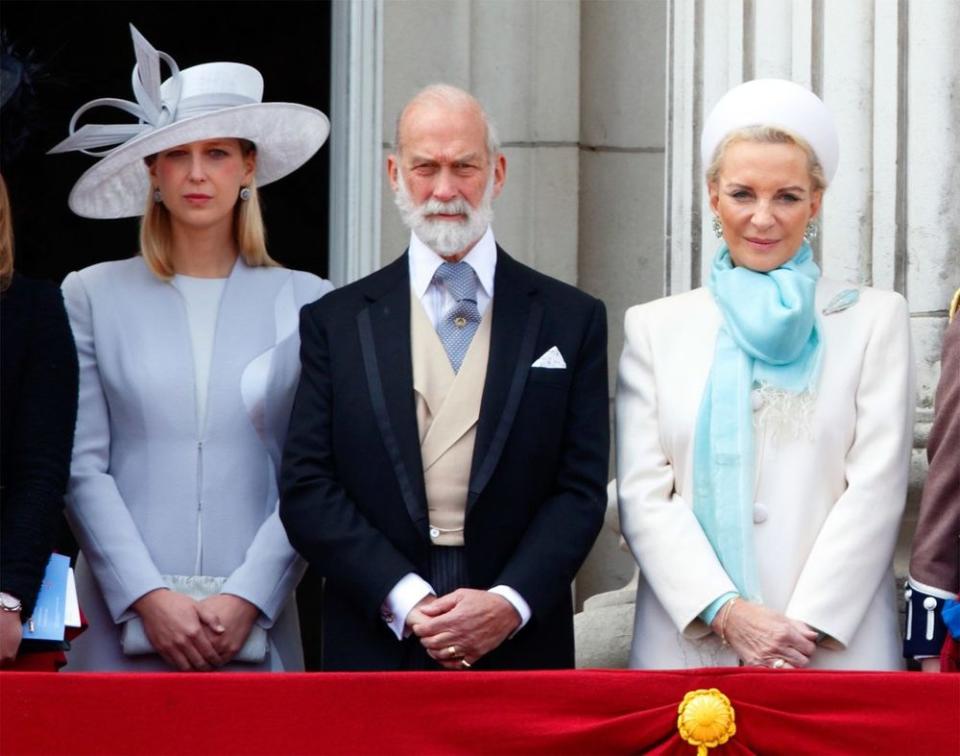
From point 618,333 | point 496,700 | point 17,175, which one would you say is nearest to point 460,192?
point 496,700

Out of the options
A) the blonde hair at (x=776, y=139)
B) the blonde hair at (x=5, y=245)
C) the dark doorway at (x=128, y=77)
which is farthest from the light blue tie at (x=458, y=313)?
the dark doorway at (x=128, y=77)

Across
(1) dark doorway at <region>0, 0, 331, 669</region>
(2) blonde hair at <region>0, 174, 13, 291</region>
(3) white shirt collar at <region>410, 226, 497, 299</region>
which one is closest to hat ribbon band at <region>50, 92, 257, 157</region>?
(2) blonde hair at <region>0, 174, 13, 291</region>

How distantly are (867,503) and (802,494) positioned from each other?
130 mm

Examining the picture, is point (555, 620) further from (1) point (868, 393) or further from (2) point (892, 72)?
(2) point (892, 72)

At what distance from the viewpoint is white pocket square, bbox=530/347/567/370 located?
14.8 feet

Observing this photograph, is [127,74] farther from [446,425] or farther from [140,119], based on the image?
[446,425]

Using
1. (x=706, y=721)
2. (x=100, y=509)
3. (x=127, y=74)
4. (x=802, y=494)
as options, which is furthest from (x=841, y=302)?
(x=127, y=74)

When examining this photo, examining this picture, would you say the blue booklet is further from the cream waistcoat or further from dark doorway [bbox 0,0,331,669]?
dark doorway [bbox 0,0,331,669]

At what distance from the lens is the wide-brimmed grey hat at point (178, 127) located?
489 cm

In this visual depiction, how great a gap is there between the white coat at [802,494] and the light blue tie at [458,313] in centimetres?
35

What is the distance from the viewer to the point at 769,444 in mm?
4449

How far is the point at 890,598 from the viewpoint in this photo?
447cm

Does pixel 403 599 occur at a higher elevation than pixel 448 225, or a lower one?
lower

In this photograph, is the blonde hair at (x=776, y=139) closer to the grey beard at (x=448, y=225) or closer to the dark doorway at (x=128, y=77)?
the grey beard at (x=448, y=225)
